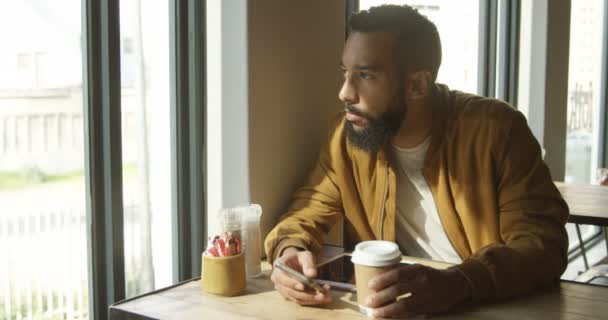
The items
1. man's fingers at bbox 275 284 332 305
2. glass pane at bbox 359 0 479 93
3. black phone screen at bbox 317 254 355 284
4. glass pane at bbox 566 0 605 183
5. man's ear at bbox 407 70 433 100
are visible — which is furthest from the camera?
glass pane at bbox 566 0 605 183

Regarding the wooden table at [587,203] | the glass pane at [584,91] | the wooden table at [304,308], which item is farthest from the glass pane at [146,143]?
the glass pane at [584,91]

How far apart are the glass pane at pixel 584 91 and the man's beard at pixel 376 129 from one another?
10.2 ft

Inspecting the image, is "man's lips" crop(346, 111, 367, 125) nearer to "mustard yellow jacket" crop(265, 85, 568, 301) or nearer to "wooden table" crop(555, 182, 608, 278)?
"mustard yellow jacket" crop(265, 85, 568, 301)

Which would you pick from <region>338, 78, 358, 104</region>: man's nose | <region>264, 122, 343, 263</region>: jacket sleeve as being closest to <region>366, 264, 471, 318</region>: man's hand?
<region>264, 122, 343, 263</region>: jacket sleeve

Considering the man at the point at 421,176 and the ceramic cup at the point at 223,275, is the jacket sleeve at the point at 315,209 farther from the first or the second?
the ceramic cup at the point at 223,275

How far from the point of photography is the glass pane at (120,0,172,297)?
5.21ft

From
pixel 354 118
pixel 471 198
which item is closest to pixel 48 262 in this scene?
pixel 354 118

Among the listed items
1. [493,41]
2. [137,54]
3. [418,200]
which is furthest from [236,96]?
[493,41]

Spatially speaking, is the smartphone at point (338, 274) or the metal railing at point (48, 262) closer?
the smartphone at point (338, 274)

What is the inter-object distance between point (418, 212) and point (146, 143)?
759 millimetres

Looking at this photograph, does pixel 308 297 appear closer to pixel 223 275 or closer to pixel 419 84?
pixel 223 275

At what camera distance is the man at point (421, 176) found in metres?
1.45

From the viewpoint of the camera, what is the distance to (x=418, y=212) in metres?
1.76

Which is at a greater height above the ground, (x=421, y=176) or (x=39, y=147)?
(x=39, y=147)
